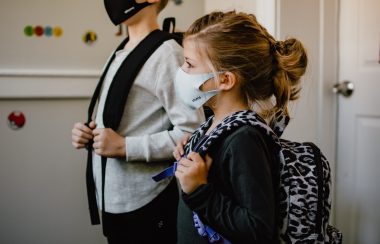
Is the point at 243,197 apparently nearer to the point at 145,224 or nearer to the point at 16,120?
the point at 145,224

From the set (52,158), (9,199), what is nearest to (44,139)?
(52,158)

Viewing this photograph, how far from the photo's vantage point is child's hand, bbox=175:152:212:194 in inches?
31.7

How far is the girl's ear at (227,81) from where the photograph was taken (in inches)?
35.1

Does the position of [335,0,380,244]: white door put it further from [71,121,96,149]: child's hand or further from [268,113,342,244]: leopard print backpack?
[71,121,96,149]: child's hand

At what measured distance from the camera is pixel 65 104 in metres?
1.82

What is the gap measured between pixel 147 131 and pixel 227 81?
384 mm

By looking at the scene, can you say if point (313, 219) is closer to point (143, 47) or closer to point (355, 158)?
point (143, 47)

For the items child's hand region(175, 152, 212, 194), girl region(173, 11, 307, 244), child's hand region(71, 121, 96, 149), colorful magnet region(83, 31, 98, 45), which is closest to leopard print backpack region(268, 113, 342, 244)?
girl region(173, 11, 307, 244)

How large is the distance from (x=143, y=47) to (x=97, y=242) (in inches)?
45.5

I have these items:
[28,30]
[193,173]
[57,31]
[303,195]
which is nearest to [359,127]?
[303,195]

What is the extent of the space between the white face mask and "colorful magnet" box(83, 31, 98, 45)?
101 cm

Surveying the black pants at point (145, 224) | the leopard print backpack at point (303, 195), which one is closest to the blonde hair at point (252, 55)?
the leopard print backpack at point (303, 195)

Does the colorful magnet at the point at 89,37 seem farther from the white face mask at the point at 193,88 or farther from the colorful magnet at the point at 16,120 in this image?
the white face mask at the point at 193,88

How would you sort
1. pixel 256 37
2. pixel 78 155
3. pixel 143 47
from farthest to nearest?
pixel 78 155, pixel 143 47, pixel 256 37
